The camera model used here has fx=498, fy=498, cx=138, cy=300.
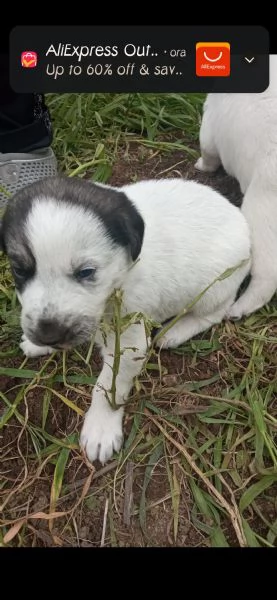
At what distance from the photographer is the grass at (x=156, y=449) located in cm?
289

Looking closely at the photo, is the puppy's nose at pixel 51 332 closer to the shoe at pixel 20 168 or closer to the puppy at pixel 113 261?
the puppy at pixel 113 261

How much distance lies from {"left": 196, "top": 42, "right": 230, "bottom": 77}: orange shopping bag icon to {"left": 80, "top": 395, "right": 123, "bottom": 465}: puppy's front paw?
8.98 ft

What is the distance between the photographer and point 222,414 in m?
3.36

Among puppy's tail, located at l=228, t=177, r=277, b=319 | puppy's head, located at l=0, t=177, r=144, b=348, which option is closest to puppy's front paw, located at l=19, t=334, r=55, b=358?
puppy's head, located at l=0, t=177, r=144, b=348

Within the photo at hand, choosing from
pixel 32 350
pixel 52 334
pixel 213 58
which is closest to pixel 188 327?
pixel 32 350

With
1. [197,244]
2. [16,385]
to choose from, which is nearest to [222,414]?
[197,244]

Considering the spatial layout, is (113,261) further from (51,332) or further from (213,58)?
(213,58)

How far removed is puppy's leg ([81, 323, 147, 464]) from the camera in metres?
2.96

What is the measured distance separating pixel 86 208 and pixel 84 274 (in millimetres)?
315

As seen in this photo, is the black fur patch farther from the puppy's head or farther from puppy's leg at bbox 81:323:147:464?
puppy's leg at bbox 81:323:147:464

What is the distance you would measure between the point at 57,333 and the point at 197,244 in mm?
1209

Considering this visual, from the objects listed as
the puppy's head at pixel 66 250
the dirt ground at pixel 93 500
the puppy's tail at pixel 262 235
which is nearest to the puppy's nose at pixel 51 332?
the puppy's head at pixel 66 250

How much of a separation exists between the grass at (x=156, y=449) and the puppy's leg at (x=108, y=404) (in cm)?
9
